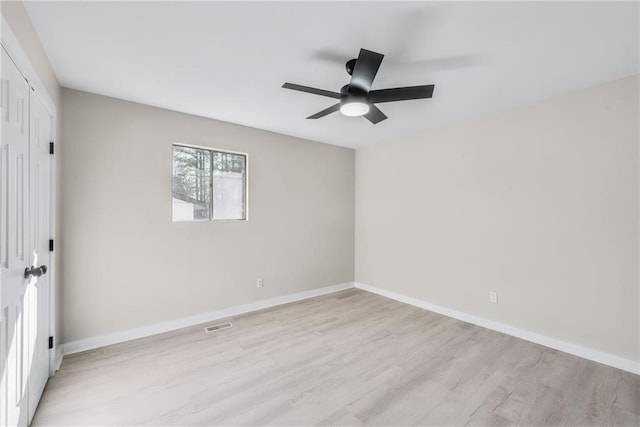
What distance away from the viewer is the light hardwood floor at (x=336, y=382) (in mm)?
1862

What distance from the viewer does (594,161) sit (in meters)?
2.57

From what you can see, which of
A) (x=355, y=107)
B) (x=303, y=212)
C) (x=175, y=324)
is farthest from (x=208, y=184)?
(x=355, y=107)

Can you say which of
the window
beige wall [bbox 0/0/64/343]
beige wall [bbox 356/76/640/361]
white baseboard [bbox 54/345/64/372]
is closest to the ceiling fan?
beige wall [bbox 0/0/64/343]

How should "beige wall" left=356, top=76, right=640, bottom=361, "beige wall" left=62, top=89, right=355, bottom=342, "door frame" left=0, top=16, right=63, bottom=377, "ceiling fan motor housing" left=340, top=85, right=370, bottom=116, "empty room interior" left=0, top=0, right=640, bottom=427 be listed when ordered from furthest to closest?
1. "beige wall" left=62, top=89, right=355, bottom=342
2. "beige wall" left=356, top=76, right=640, bottom=361
3. "ceiling fan motor housing" left=340, top=85, right=370, bottom=116
4. "empty room interior" left=0, top=0, right=640, bottom=427
5. "door frame" left=0, top=16, right=63, bottom=377

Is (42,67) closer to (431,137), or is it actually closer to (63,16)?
(63,16)

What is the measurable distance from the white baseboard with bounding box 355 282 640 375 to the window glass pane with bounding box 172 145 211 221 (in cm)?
308

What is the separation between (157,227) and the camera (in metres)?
3.08

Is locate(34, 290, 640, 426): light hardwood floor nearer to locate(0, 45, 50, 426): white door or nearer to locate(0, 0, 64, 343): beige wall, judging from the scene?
locate(0, 45, 50, 426): white door

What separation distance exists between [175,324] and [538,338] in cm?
390

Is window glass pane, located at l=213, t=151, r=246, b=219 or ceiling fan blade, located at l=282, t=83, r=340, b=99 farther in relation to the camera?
window glass pane, located at l=213, t=151, r=246, b=219

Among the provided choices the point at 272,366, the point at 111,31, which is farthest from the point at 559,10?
the point at 272,366

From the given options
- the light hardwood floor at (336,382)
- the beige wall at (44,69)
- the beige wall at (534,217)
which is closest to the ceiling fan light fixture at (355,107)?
the beige wall at (44,69)

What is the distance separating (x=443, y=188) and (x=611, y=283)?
5.99 feet

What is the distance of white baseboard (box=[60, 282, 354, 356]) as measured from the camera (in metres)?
2.70
